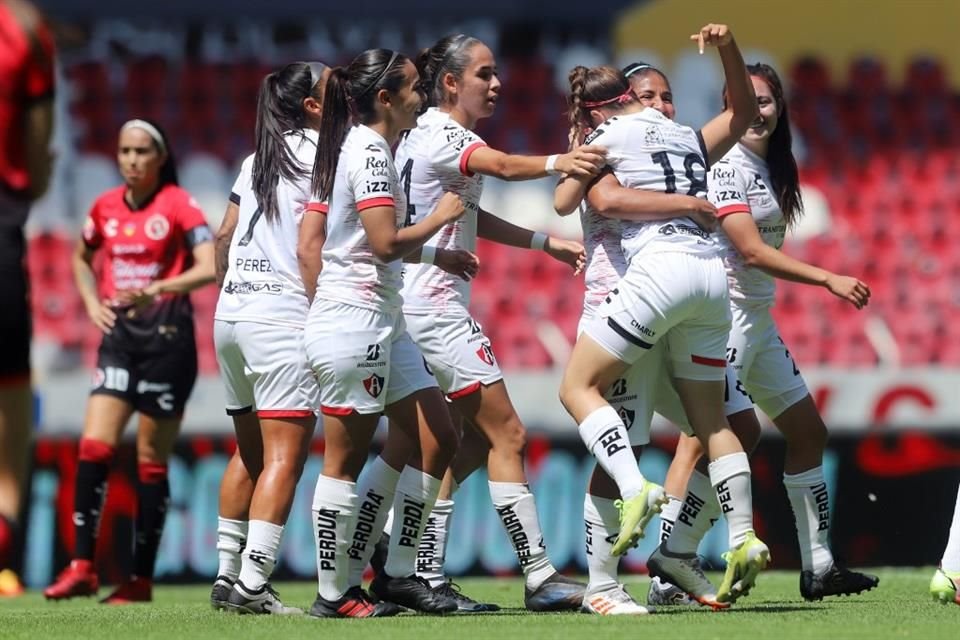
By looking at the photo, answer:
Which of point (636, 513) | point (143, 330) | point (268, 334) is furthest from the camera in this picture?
point (143, 330)

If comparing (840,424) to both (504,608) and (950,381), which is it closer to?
(950,381)

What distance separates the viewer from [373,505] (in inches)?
241

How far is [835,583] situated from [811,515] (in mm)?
302

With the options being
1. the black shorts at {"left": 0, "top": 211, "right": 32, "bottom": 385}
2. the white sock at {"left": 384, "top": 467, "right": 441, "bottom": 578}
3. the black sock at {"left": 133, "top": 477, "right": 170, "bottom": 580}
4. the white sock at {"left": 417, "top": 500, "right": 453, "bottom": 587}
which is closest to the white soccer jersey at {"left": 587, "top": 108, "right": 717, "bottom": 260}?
the white sock at {"left": 384, "top": 467, "right": 441, "bottom": 578}

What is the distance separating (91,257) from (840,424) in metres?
4.58

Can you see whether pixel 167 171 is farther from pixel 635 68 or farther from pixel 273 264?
pixel 635 68

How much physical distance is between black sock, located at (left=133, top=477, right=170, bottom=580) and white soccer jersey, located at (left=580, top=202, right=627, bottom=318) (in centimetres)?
273

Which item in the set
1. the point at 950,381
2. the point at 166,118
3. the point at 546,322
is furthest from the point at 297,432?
the point at 166,118

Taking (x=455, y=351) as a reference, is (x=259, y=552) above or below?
below

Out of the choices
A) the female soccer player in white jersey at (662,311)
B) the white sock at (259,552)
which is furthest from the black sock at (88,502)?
the female soccer player in white jersey at (662,311)

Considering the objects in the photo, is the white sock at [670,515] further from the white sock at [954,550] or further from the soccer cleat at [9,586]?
the soccer cleat at [9,586]

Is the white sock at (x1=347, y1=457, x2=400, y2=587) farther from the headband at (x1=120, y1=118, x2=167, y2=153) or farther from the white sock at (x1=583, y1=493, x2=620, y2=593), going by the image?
the headband at (x1=120, y1=118, x2=167, y2=153)

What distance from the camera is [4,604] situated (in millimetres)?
7812

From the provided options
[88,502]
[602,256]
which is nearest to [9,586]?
[88,502]
